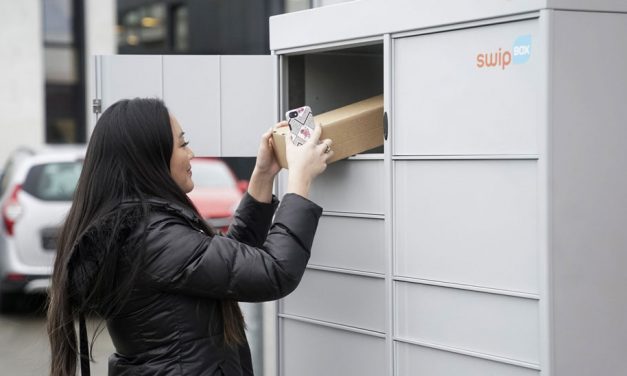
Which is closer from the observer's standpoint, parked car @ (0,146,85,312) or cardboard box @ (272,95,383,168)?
cardboard box @ (272,95,383,168)

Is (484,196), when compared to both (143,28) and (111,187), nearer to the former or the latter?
(111,187)

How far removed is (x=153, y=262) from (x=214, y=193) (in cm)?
694

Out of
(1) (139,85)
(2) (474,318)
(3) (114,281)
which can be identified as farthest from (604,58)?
Answer: (1) (139,85)

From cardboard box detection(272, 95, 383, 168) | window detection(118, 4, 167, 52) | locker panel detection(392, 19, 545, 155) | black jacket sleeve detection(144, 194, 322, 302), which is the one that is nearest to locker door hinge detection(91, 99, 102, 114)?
cardboard box detection(272, 95, 383, 168)

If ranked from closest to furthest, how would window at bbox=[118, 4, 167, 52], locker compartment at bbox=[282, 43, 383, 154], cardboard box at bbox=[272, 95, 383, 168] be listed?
cardboard box at bbox=[272, 95, 383, 168]
locker compartment at bbox=[282, 43, 383, 154]
window at bbox=[118, 4, 167, 52]

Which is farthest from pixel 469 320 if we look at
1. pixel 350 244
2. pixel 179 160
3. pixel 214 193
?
pixel 214 193

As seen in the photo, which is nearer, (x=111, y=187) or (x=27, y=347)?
(x=111, y=187)

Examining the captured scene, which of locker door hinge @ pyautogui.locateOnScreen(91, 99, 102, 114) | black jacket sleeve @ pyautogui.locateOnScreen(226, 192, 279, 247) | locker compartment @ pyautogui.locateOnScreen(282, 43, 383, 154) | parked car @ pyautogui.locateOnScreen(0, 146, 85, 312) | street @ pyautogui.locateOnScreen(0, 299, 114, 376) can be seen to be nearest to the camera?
black jacket sleeve @ pyautogui.locateOnScreen(226, 192, 279, 247)

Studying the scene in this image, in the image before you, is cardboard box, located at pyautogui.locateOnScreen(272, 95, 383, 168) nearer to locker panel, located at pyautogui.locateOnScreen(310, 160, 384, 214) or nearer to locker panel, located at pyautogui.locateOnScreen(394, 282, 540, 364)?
locker panel, located at pyautogui.locateOnScreen(310, 160, 384, 214)

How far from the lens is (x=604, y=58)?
2631 millimetres

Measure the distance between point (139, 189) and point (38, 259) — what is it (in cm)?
620

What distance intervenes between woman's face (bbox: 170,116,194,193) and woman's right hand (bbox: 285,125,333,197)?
286mm

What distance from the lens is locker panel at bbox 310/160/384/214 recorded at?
3158 mm

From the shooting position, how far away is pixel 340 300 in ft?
11.2
